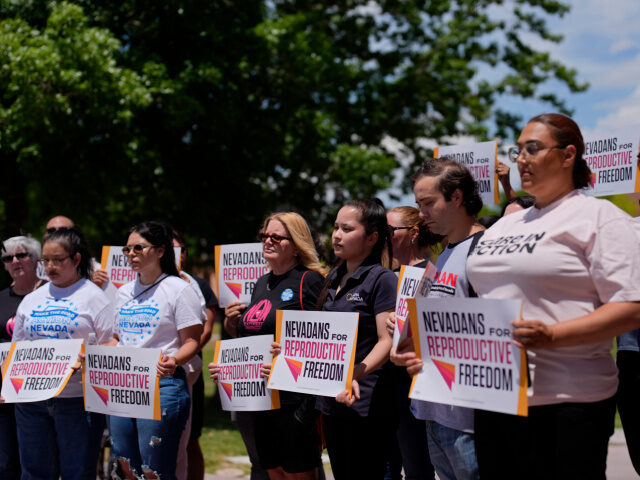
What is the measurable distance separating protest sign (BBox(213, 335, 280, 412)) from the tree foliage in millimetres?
5698

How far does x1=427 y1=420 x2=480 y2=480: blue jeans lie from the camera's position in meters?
3.15

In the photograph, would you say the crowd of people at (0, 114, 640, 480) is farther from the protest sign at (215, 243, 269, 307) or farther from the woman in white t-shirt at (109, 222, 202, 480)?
the protest sign at (215, 243, 269, 307)

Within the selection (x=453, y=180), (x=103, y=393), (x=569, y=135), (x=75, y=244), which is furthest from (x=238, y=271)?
(x=569, y=135)

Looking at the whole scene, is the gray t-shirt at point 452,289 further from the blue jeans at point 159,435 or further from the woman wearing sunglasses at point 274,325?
the blue jeans at point 159,435

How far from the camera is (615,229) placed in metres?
2.60

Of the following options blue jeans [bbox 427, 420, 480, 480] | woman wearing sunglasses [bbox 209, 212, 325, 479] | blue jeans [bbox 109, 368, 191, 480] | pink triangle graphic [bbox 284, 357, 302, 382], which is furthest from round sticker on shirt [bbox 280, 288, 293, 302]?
blue jeans [bbox 427, 420, 480, 480]

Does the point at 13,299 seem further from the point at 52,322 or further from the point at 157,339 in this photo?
the point at 157,339

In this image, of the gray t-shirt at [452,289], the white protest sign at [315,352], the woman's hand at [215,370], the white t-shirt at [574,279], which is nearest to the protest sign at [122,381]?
the woman's hand at [215,370]

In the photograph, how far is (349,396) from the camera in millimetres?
3803

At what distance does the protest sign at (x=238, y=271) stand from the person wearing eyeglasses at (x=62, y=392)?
1.00 m

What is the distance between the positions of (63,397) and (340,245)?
236 cm

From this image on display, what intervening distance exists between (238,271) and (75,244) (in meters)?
1.28

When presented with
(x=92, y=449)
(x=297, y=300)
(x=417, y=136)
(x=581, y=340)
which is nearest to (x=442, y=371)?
(x=581, y=340)

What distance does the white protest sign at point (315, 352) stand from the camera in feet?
12.7
